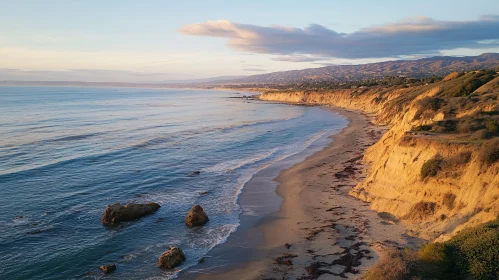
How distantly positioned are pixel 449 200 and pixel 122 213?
1590 centimetres

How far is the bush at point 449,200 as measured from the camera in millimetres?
15578

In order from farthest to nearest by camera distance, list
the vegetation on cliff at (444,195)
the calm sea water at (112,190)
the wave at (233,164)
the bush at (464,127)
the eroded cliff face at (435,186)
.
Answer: the wave at (233,164), the bush at (464,127), the calm sea water at (112,190), the eroded cliff face at (435,186), the vegetation on cliff at (444,195)

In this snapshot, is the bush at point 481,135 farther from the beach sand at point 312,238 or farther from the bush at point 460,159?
the beach sand at point 312,238

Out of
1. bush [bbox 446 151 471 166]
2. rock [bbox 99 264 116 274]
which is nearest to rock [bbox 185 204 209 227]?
rock [bbox 99 264 116 274]

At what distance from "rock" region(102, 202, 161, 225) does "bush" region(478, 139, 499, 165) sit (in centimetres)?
1676

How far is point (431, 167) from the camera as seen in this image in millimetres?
17375

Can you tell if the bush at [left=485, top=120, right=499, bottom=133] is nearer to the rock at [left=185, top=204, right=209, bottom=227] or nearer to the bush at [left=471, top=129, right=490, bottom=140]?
the bush at [left=471, top=129, right=490, bottom=140]

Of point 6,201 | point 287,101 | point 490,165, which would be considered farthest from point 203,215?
point 287,101

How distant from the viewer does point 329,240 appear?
50.9ft

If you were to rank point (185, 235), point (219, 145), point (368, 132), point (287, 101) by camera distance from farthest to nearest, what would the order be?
point (287, 101), point (368, 132), point (219, 145), point (185, 235)

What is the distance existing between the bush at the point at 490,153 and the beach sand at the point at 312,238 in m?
4.66

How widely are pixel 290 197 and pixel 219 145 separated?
20444 millimetres

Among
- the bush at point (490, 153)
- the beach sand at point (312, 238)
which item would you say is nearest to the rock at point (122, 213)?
the beach sand at point (312, 238)

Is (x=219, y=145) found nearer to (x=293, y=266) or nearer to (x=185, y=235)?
(x=185, y=235)
